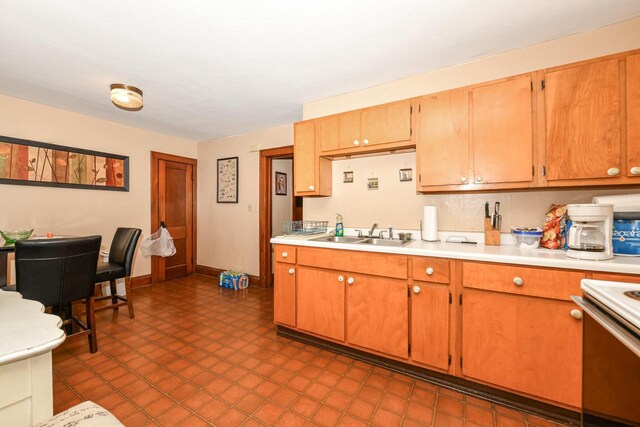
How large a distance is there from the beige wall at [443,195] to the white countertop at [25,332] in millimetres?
2372

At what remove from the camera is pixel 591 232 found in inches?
61.1

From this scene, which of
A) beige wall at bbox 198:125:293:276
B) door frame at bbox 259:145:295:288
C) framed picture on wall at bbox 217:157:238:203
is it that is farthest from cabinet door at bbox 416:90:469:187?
framed picture on wall at bbox 217:157:238:203

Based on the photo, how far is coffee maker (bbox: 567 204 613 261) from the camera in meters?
1.49

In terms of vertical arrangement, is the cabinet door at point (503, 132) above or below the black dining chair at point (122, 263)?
above

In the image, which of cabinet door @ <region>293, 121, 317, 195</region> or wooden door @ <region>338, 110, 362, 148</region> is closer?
wooden door @ <region>338, 110, 362, 148</region>

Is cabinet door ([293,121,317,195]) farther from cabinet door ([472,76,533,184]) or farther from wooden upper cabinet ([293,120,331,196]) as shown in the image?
cabinet door ([472,76,533,184])

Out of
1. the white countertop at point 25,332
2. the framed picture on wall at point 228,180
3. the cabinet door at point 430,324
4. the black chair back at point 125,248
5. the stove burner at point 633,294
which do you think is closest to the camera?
the white countertop at point 25,332

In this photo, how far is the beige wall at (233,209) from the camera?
167 inches

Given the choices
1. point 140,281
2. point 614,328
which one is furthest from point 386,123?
point 140,281

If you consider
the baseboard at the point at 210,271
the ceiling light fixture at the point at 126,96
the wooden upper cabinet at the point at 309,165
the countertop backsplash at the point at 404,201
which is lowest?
the baseboard at the point at 210,271

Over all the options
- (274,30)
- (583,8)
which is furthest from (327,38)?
(583,8)

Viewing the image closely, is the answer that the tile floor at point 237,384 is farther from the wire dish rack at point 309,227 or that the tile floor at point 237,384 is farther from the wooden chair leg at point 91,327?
the wire dish rack at point 309,227

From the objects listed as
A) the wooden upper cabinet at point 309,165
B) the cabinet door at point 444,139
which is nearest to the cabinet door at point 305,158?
the wooden upper cabinet at point 309,165

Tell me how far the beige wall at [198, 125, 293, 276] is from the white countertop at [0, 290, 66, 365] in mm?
3373
